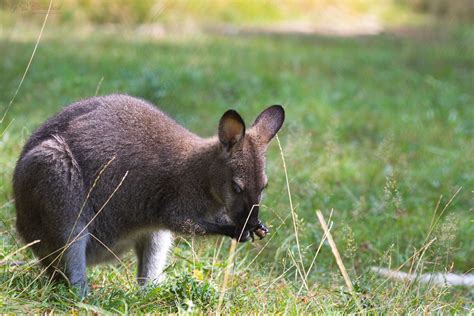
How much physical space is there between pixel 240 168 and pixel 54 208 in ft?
3.39

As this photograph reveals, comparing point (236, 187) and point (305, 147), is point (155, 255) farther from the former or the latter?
point (305, 147)

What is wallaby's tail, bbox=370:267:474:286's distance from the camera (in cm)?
477

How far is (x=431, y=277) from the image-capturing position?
4.76 metres

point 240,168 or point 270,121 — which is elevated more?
point 270,121

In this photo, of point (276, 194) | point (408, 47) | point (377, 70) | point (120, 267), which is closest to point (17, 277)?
point (120, 267)

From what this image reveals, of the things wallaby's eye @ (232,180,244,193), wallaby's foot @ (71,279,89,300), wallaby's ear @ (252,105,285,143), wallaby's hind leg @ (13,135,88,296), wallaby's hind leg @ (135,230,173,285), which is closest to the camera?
wallaby's foot @ (71,279,89,300)

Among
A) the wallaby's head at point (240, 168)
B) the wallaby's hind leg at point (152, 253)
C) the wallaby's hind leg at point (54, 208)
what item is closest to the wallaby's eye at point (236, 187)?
the wallaby's head at point (240, 168)

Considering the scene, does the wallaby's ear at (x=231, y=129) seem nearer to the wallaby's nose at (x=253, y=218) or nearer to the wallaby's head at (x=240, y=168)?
the wallaby's head at (x=240, y=168)

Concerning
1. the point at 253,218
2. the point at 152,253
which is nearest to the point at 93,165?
the point at 152,253

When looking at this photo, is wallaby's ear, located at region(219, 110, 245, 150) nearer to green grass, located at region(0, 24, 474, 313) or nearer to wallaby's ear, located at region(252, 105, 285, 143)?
wallaby's ear, located at region(252, 105, 285, 143)

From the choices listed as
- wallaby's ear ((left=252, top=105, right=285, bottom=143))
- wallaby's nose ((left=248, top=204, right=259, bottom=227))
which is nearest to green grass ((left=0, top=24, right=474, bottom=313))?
wallaby's nose ((left=248, top=204, right=259, bottom=227))

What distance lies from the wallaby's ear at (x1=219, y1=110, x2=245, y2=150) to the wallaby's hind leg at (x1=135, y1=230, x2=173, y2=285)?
2.50ft

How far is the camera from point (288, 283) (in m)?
4.86

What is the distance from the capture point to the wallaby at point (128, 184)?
4.63 metres
